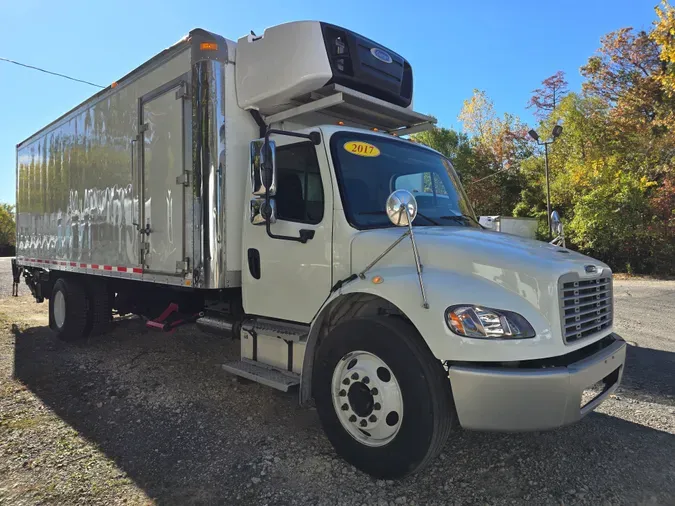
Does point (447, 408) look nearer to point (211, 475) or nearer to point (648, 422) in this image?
point (211, 475)

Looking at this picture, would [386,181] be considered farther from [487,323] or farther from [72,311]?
[72,311]

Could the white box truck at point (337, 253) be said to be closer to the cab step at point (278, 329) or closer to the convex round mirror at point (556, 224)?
the cab step at point (278, 329)

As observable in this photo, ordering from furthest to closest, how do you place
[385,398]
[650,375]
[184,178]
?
[650,375] → [184,178] → [385,398]

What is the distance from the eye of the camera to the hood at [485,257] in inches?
108

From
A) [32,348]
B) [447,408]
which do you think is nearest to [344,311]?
[447,408]

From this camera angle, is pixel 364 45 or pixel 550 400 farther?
pixel 364 45

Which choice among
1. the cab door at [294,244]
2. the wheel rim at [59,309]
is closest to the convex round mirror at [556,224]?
the cab door at [294,244]

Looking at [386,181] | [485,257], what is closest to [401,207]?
[485,257]

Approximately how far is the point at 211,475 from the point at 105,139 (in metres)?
4.58

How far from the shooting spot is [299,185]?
12.7 feet

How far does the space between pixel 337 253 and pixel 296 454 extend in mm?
1511

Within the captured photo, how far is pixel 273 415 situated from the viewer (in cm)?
425

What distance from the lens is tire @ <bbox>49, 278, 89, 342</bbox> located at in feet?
22.8

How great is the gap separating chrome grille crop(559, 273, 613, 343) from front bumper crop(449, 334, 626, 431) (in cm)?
25
